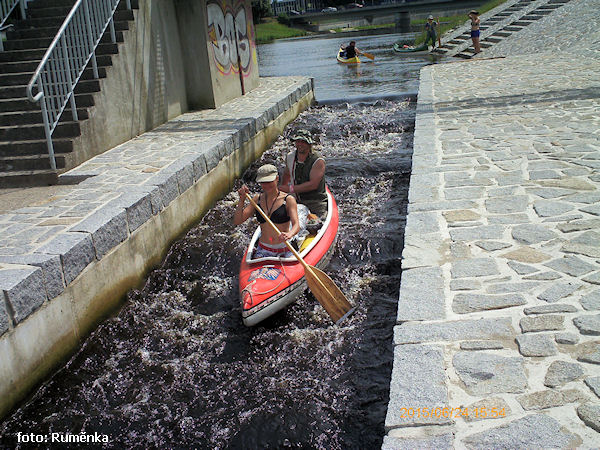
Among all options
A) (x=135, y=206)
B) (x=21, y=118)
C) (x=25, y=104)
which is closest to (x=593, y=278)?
(x=135, y=206)

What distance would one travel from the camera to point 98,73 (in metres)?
9.90

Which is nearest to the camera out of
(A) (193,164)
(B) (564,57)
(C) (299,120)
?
(A) (193,164)

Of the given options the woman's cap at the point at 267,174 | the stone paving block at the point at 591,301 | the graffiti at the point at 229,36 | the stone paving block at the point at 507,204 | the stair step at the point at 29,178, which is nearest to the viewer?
the stone paving block at the point at 591,301

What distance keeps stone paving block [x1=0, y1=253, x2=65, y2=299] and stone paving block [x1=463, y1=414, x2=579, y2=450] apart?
3.76 meters

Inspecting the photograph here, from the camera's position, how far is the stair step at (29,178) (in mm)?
8148

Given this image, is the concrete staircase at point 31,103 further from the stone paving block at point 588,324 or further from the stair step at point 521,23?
the stair step at point 521,23

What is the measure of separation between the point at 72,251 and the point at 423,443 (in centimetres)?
381

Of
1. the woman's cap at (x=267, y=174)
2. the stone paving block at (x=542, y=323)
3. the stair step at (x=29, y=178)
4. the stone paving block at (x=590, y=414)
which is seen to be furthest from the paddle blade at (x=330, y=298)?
the stair step at (x=29, y=178)

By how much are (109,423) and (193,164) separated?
4.78 metres

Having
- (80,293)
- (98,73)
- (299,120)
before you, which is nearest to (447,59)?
(299,120)

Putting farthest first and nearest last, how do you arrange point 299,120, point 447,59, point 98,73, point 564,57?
point 447,59 < point 564,57 < point 299,120 < point 98,73

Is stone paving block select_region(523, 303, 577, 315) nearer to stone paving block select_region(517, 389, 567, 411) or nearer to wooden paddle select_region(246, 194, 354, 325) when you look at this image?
stone paving block select_region(517, 389, 567, 411)

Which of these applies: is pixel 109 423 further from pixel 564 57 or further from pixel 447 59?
pixel 447 59

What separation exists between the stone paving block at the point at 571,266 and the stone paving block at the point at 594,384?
130cm
